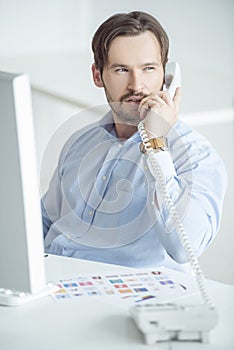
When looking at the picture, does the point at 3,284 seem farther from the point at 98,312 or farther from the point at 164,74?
the point at 164,74

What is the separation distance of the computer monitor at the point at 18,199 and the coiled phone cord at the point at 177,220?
256 mm

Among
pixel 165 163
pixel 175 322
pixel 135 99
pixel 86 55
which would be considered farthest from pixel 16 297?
pixel 86 55

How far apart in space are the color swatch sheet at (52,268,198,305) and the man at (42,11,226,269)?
0.75 ft

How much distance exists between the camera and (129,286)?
3.80 feet

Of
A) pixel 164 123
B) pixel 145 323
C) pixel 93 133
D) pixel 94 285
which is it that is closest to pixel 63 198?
pixel 93 133

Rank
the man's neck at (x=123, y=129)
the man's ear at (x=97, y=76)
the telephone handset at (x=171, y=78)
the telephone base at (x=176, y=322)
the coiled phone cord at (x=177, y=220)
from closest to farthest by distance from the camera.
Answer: the telephone base at (x=176, y=322) → the coiled phone cord at (x=177, y=220) → the telephone handset at (x=171, y=78) → the man's neck at (x=123, y=129) → the man's ear at (x=97, y=76)

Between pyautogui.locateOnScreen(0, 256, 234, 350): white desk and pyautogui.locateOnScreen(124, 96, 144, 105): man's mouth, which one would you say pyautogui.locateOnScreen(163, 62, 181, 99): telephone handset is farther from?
pyautogui.locateOnScreen(0, 256, 234, 350): white desk

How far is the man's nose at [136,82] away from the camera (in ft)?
5.77

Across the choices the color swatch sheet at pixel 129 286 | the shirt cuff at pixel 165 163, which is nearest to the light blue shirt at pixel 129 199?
the shirt cuff at pixel 165 163

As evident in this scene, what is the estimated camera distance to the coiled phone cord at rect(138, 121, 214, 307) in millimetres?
1064

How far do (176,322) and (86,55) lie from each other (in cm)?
226

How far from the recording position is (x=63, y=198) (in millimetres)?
1817

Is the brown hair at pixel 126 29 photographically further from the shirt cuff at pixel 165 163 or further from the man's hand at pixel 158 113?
the shirt cuff at pixel 165 163

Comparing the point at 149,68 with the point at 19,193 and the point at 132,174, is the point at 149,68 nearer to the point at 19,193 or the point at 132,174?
the point at 132,174
